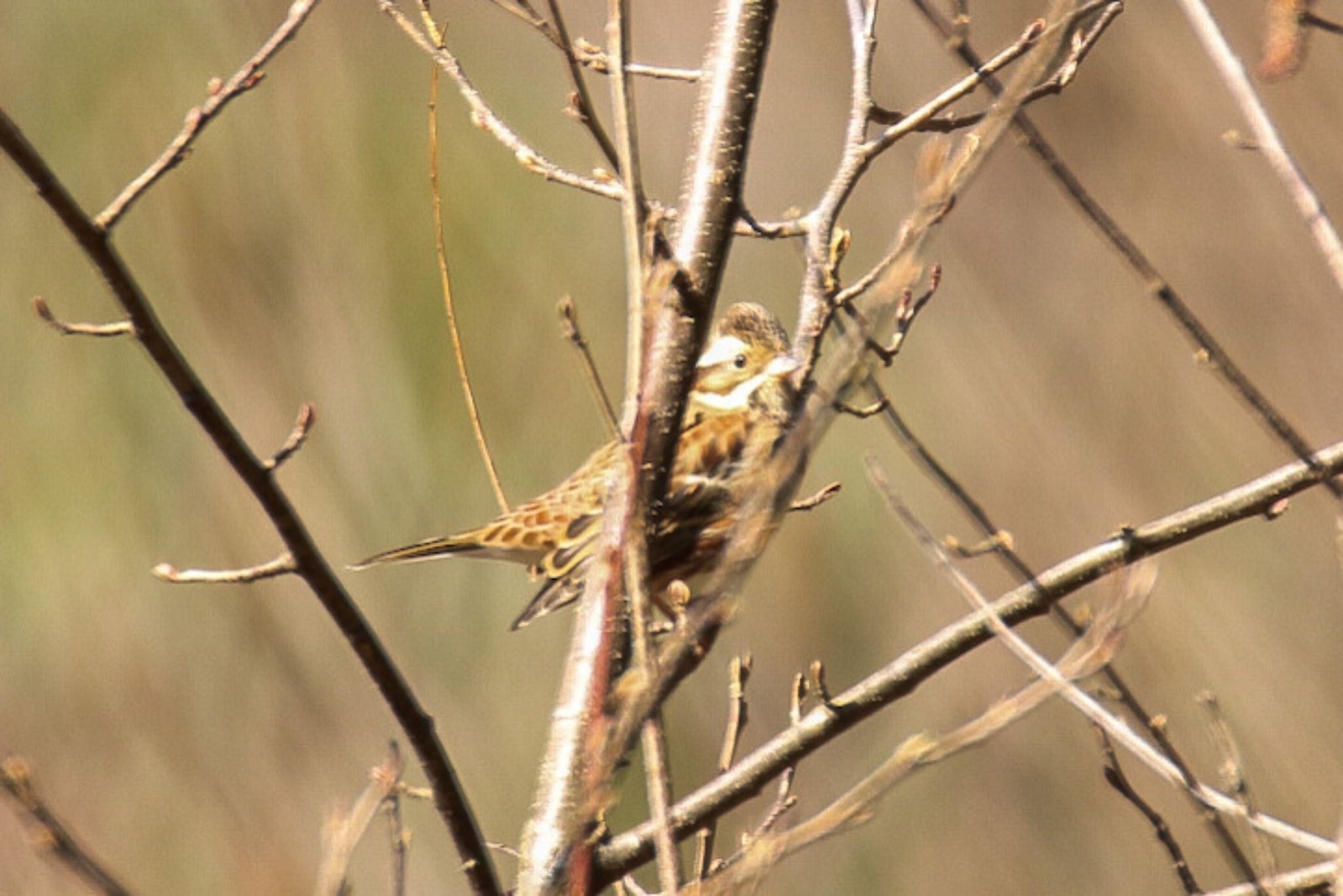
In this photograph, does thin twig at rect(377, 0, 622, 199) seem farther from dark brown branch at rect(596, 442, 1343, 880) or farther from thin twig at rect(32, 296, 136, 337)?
dark brown branch at rect(596, 442, 1343, 880)

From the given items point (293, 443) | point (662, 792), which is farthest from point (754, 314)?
point (662, 792)

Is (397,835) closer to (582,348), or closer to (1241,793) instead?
(582,348)

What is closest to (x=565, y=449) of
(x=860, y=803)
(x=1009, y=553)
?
(x=1009, y=553)

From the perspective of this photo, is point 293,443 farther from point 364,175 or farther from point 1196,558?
point 364,175

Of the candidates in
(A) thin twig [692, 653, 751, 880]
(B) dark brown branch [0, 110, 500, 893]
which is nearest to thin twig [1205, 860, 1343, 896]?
(A) thin twig [692, 653, 751, 880]

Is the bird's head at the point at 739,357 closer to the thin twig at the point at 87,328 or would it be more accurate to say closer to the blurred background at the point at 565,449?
the thin twig at the point at 87,328

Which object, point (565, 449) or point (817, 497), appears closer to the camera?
point (817, 497)
